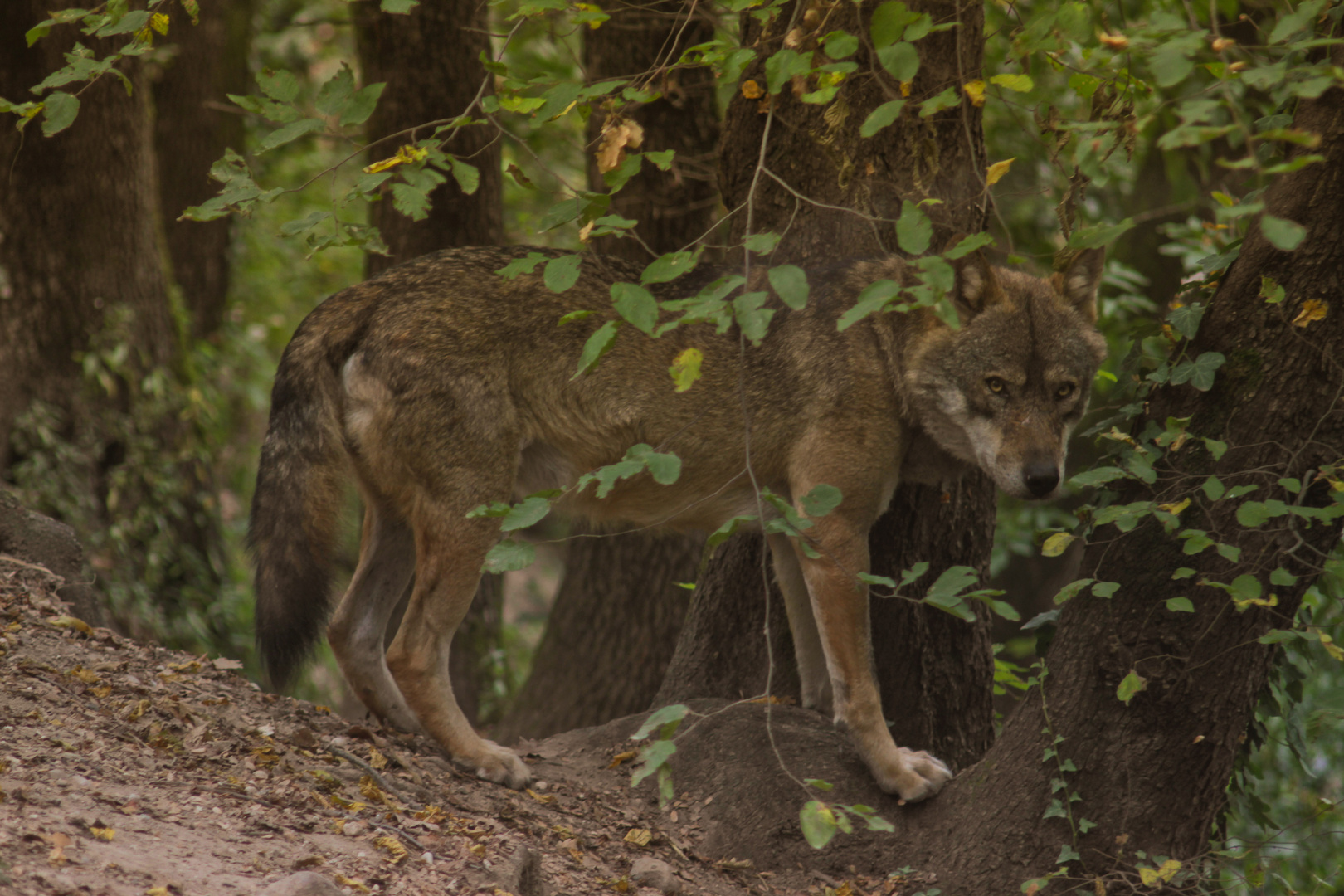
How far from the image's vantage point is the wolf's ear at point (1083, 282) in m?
5.13

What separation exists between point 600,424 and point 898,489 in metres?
1.44

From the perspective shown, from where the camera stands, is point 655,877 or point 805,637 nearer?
point 655,877

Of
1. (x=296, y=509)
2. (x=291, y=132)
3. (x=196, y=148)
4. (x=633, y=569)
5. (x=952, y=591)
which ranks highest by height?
(x=196, y=148)

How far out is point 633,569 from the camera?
26.3ft

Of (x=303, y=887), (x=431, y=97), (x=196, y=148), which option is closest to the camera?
(x=303, y=887)

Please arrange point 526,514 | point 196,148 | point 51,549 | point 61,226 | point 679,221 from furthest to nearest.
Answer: point 196,148 < point 679,221 < point 61,226 < point 51,549 < point 526,514

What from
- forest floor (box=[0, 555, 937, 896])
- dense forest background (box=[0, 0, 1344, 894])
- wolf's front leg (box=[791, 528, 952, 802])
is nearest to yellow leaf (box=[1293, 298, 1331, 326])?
dense forest background (box=[0, 0, 1344, 894])

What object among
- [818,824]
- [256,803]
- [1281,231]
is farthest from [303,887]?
[1281,231]

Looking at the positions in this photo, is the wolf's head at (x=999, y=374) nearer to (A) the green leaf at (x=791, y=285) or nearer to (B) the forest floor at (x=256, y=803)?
(B) the forest floor at (x=256, y=803)

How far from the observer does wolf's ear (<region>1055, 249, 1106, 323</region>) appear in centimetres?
513

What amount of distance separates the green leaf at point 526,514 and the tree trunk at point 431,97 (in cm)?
478

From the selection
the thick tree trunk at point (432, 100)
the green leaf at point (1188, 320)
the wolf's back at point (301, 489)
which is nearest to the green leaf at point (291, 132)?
the wolf's back at point (301, 489)

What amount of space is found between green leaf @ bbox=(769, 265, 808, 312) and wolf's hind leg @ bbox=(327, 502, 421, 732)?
8.78ft

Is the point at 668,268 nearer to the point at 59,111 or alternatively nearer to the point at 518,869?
the point at 518,869
